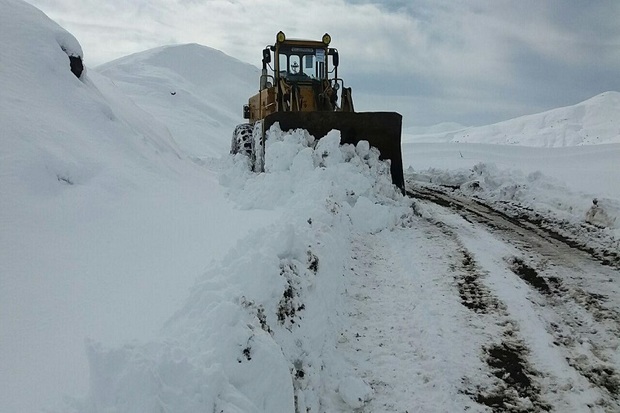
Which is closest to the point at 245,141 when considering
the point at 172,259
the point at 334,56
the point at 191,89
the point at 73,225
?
the point at 334,56

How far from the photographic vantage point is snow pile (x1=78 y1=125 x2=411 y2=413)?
1.88 metres

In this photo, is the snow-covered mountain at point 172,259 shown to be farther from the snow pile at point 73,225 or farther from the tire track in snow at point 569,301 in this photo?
the tire track in snow at point 569,301

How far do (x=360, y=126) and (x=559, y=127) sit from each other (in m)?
86.4

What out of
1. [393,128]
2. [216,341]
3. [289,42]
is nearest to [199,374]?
[216,341]

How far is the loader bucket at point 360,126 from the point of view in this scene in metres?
8.10

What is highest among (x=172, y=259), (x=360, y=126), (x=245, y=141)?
(x=360, y=126)

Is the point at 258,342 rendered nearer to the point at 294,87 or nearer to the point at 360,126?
the point at 360,126

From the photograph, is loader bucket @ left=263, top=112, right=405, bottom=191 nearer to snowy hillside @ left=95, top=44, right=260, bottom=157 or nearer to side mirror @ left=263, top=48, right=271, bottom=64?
side mirror @ left=263, top=48, right=271, bottom=64

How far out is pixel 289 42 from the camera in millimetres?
10969

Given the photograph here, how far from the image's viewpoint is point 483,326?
3752 millimetres

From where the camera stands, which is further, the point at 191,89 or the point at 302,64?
the point at 191,89

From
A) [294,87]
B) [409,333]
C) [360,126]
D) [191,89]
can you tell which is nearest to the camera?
[409,333]

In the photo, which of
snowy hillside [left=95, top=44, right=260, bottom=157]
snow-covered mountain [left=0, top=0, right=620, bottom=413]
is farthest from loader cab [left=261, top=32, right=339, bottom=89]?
snowy hillside [left=95, top=44, right=260, bottom=157]

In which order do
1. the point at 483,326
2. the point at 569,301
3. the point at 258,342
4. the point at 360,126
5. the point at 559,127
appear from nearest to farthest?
the point at 258,342 < the point at 483,326 < the point at 569,301 < the point at 360,126 < the point at 559,127
